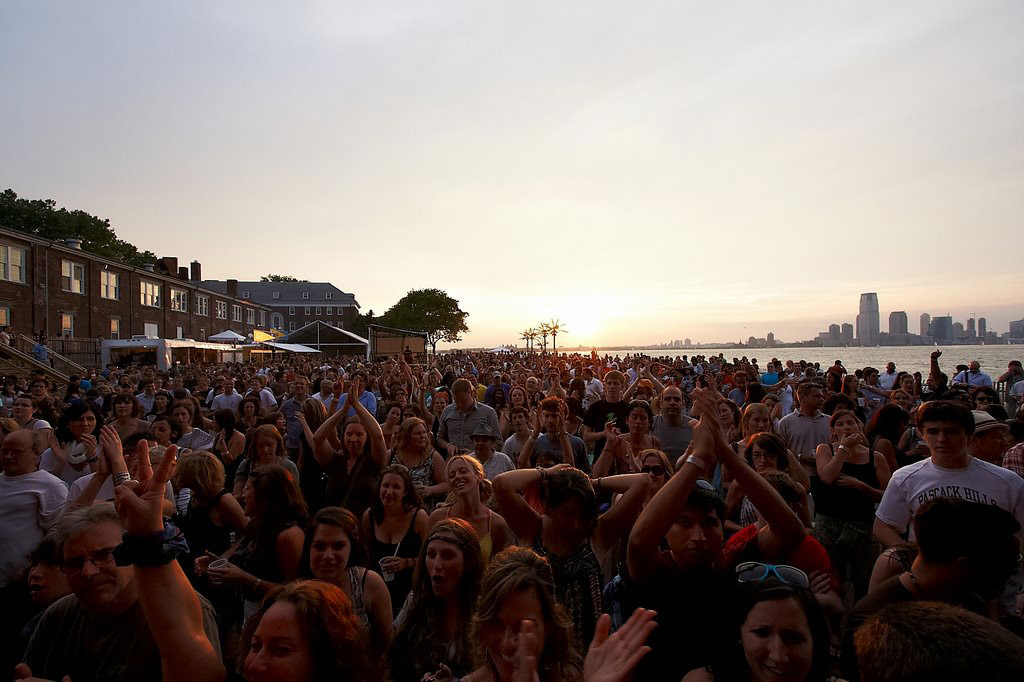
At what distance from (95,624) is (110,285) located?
41.0 metres

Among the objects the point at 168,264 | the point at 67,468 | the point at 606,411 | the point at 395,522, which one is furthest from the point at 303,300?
the point at 395,522

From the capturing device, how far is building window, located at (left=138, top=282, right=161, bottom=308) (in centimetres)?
3997

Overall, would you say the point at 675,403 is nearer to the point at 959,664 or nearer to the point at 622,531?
the point at 622,531

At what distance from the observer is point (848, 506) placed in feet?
15.3

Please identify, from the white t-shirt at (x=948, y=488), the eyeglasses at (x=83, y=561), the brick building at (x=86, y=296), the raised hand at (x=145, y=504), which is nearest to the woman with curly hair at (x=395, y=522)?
the eyeglasses at (x=83, y=561)

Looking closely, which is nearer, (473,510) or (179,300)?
(473,510)

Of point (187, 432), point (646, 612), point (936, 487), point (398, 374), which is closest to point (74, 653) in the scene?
point (646, 612)

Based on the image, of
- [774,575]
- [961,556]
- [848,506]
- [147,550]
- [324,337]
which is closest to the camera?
[147,550]

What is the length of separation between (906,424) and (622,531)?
15.3 ft

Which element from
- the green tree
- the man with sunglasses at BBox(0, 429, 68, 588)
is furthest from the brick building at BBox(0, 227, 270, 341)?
the green tree

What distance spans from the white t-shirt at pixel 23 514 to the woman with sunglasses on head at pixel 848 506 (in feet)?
18.1

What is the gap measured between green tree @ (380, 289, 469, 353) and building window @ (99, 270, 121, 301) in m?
54.1

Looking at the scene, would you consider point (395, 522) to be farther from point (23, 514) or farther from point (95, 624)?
point (23, 514)

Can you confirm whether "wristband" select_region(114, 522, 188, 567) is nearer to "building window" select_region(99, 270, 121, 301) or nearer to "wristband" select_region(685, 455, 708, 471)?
"wristband" select_region(685, 455, 708, 471)
